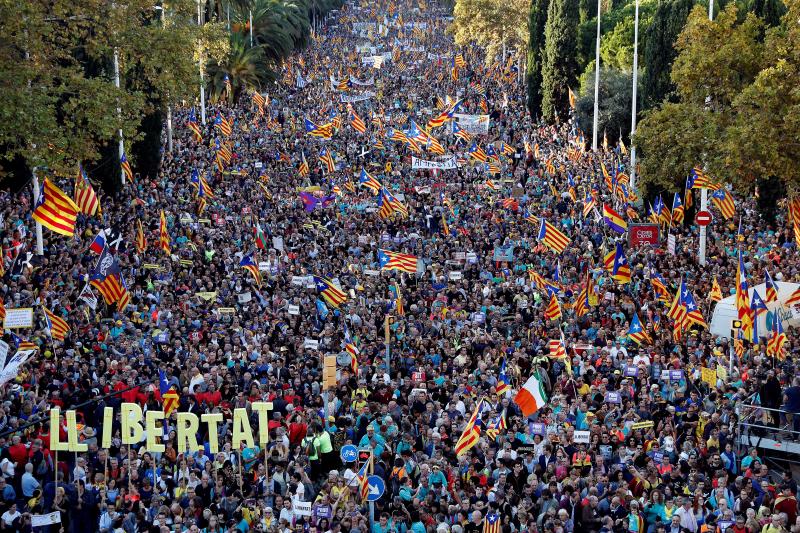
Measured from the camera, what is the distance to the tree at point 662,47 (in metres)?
45.2

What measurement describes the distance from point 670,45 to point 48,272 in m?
24.3

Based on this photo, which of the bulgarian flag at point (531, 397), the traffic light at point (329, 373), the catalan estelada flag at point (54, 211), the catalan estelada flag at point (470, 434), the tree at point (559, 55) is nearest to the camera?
the catalan estelada flag at point (470, 434)

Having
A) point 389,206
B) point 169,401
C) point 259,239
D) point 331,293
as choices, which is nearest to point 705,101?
point 389,206

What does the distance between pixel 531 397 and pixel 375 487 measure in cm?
381

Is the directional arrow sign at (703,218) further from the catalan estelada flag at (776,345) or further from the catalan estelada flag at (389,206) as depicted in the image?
the catalan estelada flag at (776,345)

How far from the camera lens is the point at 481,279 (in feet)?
110

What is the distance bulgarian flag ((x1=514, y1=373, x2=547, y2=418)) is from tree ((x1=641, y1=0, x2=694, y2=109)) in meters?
26.4

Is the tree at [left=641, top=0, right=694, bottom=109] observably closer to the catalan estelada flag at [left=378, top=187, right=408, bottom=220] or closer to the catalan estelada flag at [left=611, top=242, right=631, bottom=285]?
the catalan estelada flag at [left=378, top=187, right=408, bottom=220]

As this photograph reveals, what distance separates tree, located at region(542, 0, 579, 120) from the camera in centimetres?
6706

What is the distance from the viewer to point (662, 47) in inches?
1811

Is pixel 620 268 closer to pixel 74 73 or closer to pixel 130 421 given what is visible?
pixel 74 73

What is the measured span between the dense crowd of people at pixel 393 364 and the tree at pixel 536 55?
23.1 metres

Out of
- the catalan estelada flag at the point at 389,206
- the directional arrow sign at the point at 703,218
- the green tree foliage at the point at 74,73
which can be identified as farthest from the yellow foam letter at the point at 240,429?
the catalan estelada flag at the point at 389,206

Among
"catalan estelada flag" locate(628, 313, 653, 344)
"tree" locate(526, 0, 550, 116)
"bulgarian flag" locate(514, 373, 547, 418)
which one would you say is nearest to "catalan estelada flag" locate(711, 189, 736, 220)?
"catalan estelada flag" locate(628, 313, 653, 344)
